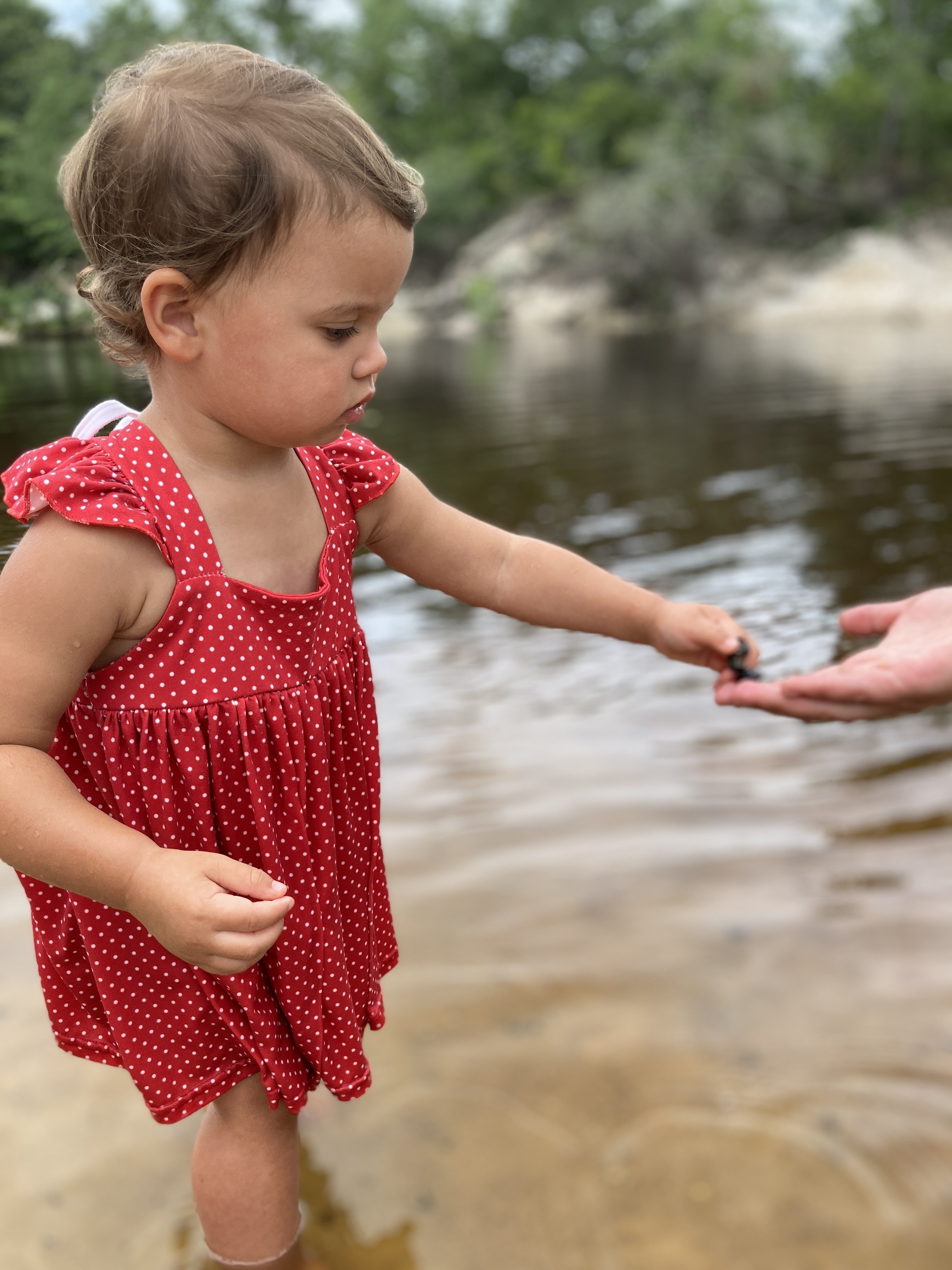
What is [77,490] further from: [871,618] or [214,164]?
[871,618]

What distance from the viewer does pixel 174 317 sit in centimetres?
115

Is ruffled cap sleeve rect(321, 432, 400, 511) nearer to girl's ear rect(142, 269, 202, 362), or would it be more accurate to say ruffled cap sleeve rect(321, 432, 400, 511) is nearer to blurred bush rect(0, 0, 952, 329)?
girl's ear rect(142, 269, 202, 362)

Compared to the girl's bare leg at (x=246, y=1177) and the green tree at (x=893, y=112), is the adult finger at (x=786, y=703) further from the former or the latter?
the green tree at (x=893, y=112)

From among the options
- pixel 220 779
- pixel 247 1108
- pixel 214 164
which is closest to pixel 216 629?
pixel 220 779

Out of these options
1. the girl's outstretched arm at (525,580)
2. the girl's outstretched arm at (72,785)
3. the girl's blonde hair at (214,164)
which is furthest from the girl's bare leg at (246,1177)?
the girl's blonde hair at (214,164)

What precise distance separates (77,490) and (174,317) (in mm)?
200

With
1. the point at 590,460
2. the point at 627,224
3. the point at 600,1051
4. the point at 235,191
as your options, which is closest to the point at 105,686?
the point at 235,191

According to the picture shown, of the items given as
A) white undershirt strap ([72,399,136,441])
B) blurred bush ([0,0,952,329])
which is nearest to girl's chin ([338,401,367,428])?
white undershirt strap ([72,399,136,441])

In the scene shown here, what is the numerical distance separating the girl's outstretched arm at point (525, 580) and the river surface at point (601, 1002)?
48 cm

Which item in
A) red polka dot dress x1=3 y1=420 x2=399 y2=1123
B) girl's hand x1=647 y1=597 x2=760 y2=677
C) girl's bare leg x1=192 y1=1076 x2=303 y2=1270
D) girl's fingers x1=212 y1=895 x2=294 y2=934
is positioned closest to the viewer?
girl's fingers x1=212 y1=895 x2=294 y2=934

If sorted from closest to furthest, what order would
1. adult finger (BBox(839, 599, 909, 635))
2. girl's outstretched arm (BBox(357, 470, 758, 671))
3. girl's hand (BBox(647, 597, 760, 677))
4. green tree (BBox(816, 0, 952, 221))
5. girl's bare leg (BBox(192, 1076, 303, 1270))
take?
girl's bare leg (BBox(192, 1076, 303, 1270)) < girl's outstretched arm (BBox(357, 470, 758, 671)) < girl's hand (BBox(647, 597, 760, 677)) < adult finger (BBox(839, 599, 909, 635)) < green tree (BBox(816, 0, 952, 221))

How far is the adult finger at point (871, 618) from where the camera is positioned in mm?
1862

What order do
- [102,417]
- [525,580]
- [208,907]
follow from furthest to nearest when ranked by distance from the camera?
[525,580], [102,417], [208,907]

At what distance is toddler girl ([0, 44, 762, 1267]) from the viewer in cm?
109
